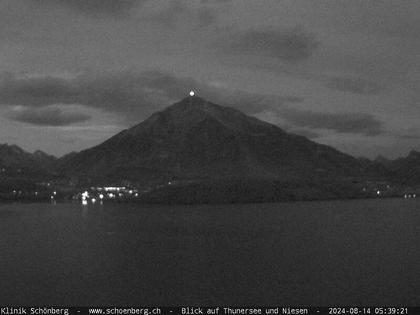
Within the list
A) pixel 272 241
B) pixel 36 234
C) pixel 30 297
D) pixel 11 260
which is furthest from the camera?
pixel 36 234

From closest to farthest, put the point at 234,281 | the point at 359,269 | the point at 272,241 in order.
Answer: the point at 234,281
the point at 359,269
the point at 272,241

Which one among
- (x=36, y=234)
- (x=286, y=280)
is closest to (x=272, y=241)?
(x=286, y=280)

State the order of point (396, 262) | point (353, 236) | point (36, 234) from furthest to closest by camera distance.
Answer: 1. point (36, 234)
2. point (353, 236)
3. point (396, 262)

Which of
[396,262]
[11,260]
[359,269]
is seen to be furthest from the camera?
[11,260]

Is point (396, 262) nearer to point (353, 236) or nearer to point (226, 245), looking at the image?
point (226, 245)

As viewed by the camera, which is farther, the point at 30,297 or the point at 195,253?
the point at 195,253

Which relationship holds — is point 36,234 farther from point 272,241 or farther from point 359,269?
point 359,269

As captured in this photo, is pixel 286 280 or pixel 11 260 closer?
pixel 286 280

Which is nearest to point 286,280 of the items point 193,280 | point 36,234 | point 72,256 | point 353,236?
point 193,280

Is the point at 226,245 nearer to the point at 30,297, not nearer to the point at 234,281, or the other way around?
the point at 234,281
